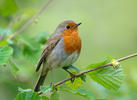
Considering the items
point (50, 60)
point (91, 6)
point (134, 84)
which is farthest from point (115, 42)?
point (50, 60)

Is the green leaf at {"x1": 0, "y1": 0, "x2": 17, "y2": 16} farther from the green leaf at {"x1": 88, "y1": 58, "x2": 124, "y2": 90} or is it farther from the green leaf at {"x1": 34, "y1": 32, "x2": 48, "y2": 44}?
the green leaf at {"x1": 88, "y1": 58, "x2": 124, "y2": 90}

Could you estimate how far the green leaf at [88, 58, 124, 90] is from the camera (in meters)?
3.14

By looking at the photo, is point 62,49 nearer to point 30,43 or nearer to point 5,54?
point 30,43

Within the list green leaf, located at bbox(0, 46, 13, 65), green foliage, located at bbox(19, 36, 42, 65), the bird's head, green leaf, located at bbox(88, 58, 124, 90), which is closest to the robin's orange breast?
the bird's head

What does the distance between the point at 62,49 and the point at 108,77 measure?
123cm

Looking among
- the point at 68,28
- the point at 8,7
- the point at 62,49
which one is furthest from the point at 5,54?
the point at 68,28

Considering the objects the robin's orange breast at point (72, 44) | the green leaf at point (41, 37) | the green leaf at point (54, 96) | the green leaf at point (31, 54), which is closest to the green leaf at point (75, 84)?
the green leaf at point (54, 96)

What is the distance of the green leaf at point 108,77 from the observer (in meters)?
3.14

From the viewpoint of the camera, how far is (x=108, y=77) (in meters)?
3.16

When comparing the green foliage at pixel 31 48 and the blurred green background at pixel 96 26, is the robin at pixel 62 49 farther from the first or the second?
the blurred green background at pixel 96 26

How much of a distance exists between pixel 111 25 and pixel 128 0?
3.60ft

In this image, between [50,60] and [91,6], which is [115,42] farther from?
[50,60]

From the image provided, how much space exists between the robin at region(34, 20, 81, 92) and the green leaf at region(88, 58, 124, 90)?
34.3 inches

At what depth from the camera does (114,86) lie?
10.3 ft
